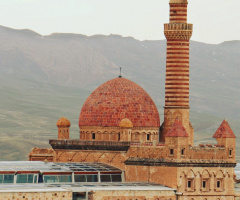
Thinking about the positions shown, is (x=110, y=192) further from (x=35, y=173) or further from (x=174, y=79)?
(x=174, y=79)

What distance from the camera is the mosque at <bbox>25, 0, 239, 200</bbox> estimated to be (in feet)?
254

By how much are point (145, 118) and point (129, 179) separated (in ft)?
23.0

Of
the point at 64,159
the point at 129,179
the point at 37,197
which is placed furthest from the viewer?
the point at 64,159

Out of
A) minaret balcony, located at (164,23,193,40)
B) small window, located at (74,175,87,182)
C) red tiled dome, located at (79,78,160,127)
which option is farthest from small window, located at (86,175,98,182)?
minaret balcony, located at (164,23,193,40)

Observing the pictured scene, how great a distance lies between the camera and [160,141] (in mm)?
87500

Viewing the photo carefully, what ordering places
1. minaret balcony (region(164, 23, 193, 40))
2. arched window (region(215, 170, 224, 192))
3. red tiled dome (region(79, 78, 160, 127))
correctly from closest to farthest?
arched window (region(215, 170, 224, 192)) < red tiled dome (region(79, 78, 160, 127)) < minaret balcony (region(164, 23, 193, 40))

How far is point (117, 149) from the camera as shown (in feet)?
272

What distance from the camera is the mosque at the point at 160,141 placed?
3054 inches

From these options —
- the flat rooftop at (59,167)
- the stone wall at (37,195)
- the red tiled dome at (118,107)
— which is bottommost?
the stone wall at (37,195)

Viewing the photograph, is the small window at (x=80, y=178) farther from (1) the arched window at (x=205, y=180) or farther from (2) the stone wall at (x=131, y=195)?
(1) the arched window at (x=205, y=180)

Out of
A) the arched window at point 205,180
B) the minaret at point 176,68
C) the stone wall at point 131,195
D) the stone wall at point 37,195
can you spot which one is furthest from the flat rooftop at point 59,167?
the minaret at point 176,68

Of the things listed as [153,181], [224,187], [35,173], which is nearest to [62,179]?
[35,173]

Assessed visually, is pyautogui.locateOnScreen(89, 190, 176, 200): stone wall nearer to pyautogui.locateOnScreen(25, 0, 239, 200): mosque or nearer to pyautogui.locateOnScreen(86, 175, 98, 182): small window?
pyautogui.locateOnScreen(25, 0, 239, 200): mosque

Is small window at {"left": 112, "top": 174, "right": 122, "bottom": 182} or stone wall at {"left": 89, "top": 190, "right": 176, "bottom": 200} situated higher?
small window at {"left": 112, "top": 174, "right": 122, "bottom": 182}
